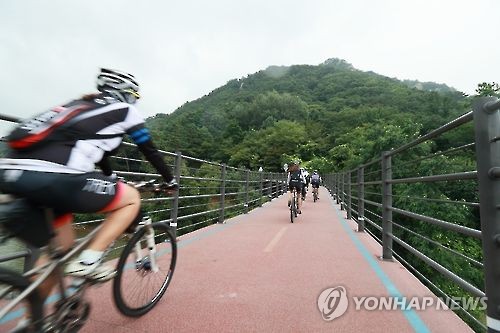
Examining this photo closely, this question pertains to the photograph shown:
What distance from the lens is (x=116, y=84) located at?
8.00 feet

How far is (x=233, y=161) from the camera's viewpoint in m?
66.3

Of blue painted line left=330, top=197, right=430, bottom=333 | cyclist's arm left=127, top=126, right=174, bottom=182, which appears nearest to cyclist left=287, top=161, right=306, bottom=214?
blue painted line left=330, top=197, right=430, bottom=333

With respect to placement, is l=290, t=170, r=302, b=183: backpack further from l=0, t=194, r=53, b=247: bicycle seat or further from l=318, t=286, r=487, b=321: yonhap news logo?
l=0, t=194, r=53, b=247: bicycle seat

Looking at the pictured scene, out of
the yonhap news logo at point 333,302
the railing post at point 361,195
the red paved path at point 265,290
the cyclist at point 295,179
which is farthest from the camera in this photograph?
the cyclist at point 295,179

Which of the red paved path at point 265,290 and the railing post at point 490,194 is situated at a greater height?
the railing post at point 490,194

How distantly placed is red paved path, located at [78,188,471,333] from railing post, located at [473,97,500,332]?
750mm

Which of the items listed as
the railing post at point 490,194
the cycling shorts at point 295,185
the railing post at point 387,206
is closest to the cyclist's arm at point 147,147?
the railing post at point 490,194

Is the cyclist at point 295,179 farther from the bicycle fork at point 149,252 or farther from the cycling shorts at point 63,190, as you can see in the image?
the cycling shorts at point 63,190

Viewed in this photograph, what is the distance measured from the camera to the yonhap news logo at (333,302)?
10.3 ft

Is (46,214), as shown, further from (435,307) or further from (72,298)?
(435,307)

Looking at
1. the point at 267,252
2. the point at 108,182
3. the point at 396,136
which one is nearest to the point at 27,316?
the point at 108,182

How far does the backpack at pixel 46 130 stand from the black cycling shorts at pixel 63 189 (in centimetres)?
17

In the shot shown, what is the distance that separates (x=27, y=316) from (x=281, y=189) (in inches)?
969

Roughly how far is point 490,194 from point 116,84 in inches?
104
